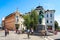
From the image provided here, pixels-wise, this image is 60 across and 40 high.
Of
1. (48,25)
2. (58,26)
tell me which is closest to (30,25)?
(48,25)

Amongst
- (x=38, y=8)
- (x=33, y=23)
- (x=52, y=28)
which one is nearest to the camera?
(x=33, y=23)

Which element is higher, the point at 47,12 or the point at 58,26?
the point at 47,12

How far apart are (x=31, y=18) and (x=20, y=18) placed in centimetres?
2542

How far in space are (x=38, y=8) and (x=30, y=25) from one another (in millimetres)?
10555

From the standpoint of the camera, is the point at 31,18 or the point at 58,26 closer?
the point at 31,18

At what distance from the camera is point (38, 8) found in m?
64.9

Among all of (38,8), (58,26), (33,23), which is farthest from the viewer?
(58,26)

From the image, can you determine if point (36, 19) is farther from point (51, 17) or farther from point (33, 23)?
point (51, 17)

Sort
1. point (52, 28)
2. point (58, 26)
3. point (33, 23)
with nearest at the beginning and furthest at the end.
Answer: point (33, 23) < point (52, 28) < point (58, 26)

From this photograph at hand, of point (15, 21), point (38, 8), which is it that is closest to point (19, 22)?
point (15, 21)

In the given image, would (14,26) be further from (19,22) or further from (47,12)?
(47,12)

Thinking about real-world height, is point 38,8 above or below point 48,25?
above

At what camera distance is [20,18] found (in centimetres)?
8175

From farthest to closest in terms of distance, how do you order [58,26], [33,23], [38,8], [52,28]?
1. [58,26]
2. [52,28]
3. [38,8]
4. [33,23]
